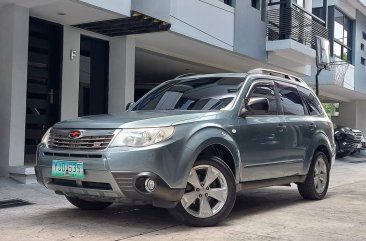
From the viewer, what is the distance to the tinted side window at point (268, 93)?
6.34m

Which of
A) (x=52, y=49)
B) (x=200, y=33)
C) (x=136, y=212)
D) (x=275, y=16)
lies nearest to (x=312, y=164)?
(x=136, y=212)

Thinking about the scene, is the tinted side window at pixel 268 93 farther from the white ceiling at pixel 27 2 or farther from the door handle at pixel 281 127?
the white ceiling at pixel 27 2

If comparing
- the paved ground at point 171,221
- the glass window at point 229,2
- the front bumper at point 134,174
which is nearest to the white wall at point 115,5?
the paved ground at point 171,221

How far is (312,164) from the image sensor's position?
7242 millimetres

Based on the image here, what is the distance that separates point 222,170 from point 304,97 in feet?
8.76

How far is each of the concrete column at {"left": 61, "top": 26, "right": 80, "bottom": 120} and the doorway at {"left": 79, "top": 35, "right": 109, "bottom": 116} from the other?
2.36 feet

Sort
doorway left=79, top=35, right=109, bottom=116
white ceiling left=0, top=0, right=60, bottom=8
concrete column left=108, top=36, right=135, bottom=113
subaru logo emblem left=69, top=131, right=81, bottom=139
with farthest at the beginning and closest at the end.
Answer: doorway left=79, top=35, right=109, bottom=116, concrete column left=108, top=36, right=135, bottom=113, white ceiling left=0, top=0, right=60, bottom=8, subaru logo emblem left=69, top=131, right=81, bottom=139

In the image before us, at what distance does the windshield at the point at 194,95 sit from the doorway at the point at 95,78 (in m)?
4.46

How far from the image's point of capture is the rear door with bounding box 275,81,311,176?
6.61 meters

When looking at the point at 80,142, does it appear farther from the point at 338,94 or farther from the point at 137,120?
the point at 338,94

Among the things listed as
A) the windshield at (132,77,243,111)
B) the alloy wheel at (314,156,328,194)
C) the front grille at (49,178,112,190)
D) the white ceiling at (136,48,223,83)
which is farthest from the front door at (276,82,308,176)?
the white ceiling at (136,48,223,83)

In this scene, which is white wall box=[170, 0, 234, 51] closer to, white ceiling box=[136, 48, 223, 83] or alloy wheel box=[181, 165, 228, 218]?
white ceiling box=[136, 48, 223, 83]

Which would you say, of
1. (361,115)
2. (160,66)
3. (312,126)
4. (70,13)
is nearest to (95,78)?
(70,13)

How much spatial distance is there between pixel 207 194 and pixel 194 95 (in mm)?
1393
